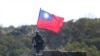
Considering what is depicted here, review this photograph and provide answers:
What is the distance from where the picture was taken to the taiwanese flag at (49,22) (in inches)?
846

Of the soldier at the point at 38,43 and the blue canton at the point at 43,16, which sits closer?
the soldier at the point at 38,43

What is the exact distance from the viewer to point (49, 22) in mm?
21656

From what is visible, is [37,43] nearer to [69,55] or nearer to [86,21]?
[69,55]

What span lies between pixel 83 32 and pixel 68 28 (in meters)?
6.95

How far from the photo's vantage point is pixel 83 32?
80.1 meters

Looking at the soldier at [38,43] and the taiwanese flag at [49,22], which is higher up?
the taiwanese flag at [49,22]

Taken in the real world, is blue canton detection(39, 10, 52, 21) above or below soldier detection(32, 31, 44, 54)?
above

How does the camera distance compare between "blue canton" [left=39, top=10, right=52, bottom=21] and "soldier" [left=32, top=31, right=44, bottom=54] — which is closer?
"soldier" [left=32, top=31, right=44, bottom=54]

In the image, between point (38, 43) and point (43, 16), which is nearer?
point (38, 43)

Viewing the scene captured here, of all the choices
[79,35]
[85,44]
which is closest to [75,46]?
[85,44]

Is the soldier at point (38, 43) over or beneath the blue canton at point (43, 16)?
beneath

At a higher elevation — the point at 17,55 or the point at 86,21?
the point at 86,21

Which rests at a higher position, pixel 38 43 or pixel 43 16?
pixel 43 16

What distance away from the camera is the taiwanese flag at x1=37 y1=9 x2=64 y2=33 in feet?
70.5
